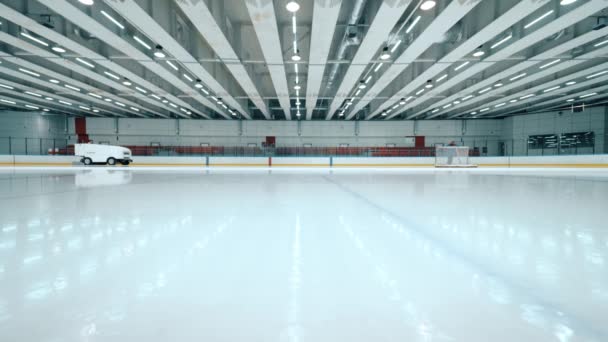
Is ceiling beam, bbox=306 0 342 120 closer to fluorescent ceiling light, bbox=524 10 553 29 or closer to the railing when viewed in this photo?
fluorescent ceiling light, bbox=524 10 553 29

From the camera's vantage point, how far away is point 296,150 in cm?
2959

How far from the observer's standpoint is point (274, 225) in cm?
289

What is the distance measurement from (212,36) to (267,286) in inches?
395

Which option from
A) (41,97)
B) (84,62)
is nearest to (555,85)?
(84,62)

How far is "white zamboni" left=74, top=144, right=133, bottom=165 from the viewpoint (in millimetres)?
19656

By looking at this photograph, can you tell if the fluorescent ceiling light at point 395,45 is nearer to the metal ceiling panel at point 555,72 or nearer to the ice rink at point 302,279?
the metal ceiling panel at point 555,72

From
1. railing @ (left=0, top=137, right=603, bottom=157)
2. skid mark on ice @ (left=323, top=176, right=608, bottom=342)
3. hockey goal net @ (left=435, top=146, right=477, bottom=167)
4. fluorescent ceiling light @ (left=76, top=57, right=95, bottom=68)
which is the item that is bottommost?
skid mark on ice @ (left=323, top=176, right=608, bottom=342)

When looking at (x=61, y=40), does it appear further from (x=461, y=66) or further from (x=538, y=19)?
(x=461, y=66)

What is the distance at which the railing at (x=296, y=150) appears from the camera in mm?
26125

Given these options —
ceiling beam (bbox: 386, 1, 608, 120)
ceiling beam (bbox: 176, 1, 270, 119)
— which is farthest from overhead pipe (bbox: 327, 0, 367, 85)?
ceiling beam (bbox: 386, 1, 608, 120)

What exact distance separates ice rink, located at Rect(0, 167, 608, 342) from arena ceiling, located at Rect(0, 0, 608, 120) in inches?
275

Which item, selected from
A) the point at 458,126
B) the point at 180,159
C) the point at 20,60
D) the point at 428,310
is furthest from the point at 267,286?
the point at 458,126

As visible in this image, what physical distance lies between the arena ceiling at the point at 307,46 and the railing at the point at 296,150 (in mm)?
7729

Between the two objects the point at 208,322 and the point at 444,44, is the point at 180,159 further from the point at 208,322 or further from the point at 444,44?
the point at 208,322
